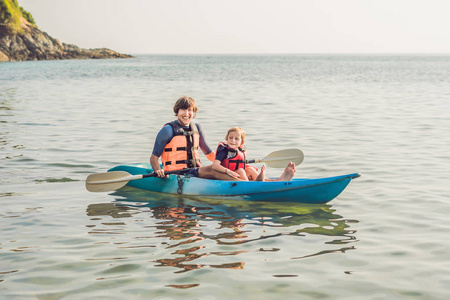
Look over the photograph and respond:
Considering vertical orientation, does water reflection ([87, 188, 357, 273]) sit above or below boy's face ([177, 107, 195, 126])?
below

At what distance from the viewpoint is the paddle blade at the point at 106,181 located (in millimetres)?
7234

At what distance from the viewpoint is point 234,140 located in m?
6.82

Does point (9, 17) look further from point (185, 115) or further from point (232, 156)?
point (232, 156)

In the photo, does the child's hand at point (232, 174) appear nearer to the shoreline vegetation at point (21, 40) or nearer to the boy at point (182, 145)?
the boy at point (182, 145)

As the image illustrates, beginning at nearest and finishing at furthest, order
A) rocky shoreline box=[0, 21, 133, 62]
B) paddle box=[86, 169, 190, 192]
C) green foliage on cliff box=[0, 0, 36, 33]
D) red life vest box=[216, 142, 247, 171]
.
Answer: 1. red life vest box=[216, 142, 247, 171]
2. paddle box=[86, 169, 190, 192]
3. green foliage on cliff box=[0, 0, 36, 33]
4. rocky shoreline box=[0, 21, 133, 62]

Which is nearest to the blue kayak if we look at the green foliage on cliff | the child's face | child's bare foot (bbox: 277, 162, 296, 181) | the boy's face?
child's bare foot (bbox: 277, 162, 296, 181)

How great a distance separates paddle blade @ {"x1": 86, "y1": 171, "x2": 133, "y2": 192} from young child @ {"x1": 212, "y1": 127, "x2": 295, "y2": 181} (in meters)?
1.30

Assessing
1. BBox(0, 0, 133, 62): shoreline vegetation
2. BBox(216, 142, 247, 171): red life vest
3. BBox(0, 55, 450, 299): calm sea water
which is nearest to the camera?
BBox(0, 55, 450, 299): calm sea water

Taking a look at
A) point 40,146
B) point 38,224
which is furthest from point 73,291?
point 40,146

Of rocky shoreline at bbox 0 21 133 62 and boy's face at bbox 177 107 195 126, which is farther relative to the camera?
rocky shoreline at bbox 0 21 133 62

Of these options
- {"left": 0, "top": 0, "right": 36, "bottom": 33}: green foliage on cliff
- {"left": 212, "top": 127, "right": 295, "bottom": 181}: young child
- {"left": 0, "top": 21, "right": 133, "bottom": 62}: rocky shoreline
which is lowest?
{"left": 212, "top": 127, "right": 295, "bottom": 181}: young child

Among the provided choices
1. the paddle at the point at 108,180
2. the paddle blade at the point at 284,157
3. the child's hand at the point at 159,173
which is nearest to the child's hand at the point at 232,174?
the paddle at the point at 108,180

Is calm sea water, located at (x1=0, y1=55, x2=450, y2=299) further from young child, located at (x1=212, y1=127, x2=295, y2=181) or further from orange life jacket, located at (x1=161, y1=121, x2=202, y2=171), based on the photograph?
orange life jacket, located at (x1=161, y1=121, x2=202, y2=171)

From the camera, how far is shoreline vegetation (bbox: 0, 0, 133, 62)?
82438 mm
